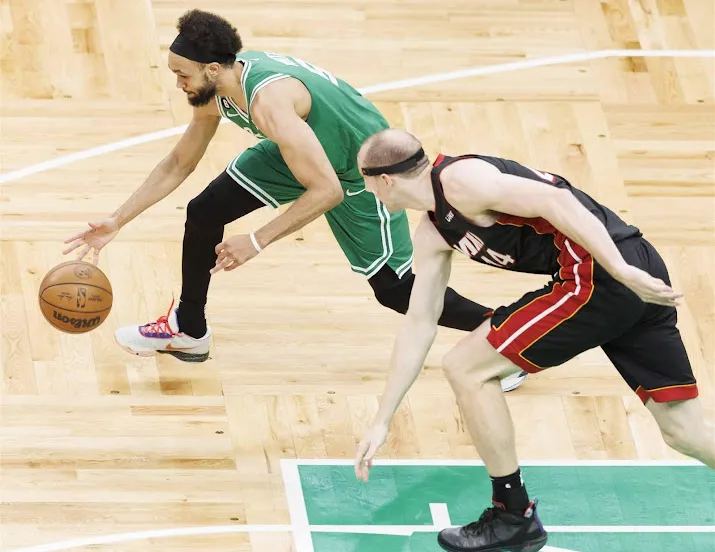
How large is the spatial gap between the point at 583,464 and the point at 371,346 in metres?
1.30

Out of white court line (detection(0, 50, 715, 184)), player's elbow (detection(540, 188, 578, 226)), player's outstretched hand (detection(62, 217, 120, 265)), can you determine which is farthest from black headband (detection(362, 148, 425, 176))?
white court line (detection(0, 50, 715, 184))

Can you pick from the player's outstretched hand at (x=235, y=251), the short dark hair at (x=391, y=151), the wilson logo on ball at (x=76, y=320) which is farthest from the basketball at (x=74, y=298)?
the short dark hair at (x=391, y=151)

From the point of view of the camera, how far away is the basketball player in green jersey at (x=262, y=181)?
6.61 m

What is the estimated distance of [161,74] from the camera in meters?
9.69

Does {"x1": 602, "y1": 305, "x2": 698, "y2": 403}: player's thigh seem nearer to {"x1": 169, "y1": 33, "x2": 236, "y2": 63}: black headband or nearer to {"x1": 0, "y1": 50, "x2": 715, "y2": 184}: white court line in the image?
{"x1": 169, "y1": 33, "x2": 236, "y2": 63}: black headband

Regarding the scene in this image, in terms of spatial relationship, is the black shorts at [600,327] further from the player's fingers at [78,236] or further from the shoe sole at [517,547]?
the player's fingers at [78,236]

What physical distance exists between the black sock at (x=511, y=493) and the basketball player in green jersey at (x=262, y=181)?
1297mm

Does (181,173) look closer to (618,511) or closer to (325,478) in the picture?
(325,478)

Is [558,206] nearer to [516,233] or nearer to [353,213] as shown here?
[516,233]

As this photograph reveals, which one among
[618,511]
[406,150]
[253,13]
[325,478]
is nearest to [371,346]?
[325,478]

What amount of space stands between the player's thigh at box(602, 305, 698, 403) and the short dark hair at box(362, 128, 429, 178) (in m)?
1.05

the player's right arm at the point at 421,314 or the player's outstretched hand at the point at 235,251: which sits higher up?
the player's right arm at the point at 421,314

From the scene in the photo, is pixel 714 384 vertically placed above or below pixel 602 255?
below

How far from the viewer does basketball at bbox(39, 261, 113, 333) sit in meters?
7.02
